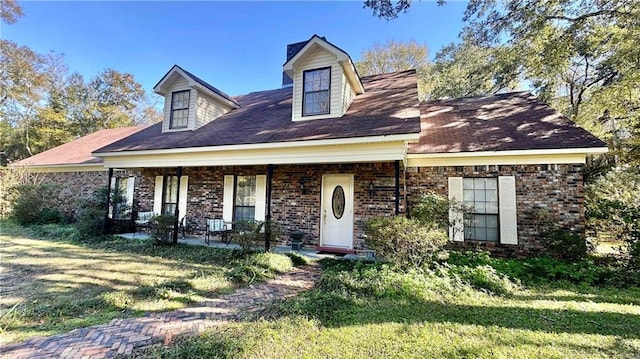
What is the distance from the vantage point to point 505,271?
5762 mm

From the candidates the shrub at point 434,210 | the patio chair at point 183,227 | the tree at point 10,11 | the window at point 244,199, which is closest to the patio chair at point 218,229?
the window at point 244,199

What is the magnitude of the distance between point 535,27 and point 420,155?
519 cm

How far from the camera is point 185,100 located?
35.8 ft

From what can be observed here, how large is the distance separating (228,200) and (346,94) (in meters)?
5.23

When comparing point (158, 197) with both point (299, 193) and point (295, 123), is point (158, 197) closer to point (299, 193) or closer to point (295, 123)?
point (299, 193)

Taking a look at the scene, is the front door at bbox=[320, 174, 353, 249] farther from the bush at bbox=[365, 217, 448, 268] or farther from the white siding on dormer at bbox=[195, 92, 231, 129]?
the white siding on dormer at bbox=[195, 92, 231, 129]

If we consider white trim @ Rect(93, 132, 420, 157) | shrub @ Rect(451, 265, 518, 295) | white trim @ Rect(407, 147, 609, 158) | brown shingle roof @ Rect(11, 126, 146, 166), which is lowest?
shrub @ Rect(451, 265, 518, 295)

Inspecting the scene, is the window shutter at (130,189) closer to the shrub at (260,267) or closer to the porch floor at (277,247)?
the porch floor at (277,247)

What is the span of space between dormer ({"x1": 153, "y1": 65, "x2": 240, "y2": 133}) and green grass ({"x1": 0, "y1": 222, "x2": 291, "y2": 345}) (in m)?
4.50

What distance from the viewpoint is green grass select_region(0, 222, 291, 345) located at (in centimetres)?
384

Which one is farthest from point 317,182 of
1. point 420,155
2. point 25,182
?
point 25,182

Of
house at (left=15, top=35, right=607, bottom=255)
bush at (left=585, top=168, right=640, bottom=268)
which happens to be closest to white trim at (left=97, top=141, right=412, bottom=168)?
house at (left=15, top=35, right=607, bottom=255)

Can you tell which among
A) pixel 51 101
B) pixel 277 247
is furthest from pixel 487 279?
pixel 51 101

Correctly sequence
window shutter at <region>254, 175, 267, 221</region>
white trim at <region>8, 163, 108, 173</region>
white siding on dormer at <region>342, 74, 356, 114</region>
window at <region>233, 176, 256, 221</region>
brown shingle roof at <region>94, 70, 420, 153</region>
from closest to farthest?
1. brown shingle roof at <region>94, 70, 420, 153</region>
2. white siding on dormer at <region>342, 74, 356, 114</region>
3. window shutter at <region>254, 175, 267, 221</region>
4. window at <region>233, 176, 256, 221</region>
5. white trim at <region>8, 163, 108, 173</region>
